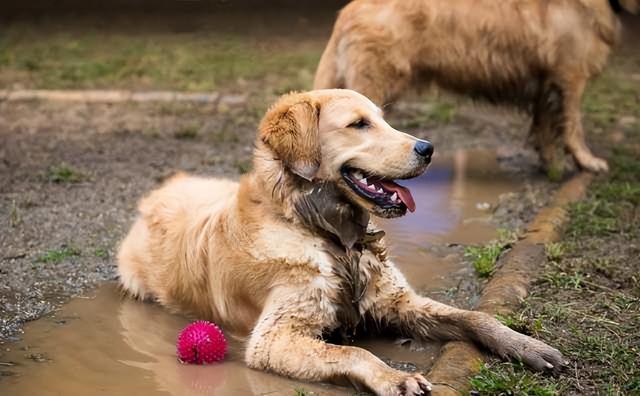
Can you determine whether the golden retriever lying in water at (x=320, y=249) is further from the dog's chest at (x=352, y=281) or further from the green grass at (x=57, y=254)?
the green grass at (x=57, y=254)

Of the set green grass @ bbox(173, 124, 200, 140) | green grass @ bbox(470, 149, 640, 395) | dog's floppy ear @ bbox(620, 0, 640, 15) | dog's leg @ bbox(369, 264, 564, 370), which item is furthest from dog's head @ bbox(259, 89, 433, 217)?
green grass @ bbox(173, 124, 200, 140)

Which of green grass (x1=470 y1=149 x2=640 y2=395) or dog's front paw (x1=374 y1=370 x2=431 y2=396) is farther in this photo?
green grass (x1=470 y1=149 x2=640 y2=395)

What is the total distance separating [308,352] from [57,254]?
2156 mm

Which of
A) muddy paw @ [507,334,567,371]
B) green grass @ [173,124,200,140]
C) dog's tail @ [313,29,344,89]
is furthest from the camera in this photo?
green grass @ [173,124,200,140]

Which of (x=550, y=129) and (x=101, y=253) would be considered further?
(x=550, y=129)

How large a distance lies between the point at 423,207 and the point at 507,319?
2.61m

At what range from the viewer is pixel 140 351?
4.20 metres

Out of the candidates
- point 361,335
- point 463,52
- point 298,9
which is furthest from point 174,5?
point 361,335

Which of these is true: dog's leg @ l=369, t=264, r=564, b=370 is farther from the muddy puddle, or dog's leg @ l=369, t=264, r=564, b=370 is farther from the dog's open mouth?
the dog's open mouth

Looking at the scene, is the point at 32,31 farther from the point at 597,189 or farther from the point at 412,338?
the point at 412,338

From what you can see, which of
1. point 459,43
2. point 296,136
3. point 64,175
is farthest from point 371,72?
point 296,136

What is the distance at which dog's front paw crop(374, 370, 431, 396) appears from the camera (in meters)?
3.44

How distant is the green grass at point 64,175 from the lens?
7.01 m

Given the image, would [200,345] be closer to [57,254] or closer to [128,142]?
[57,254]
